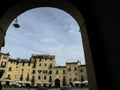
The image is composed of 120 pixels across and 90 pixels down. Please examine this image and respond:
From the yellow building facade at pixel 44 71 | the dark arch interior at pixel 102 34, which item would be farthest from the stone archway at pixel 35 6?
the yellow building facade at pixel 44 71

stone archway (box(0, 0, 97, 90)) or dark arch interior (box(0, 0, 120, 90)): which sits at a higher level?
stone archway (box(0, 0, 97, 90))

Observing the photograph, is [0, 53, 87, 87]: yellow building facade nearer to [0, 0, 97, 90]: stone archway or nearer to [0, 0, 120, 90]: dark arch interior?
[0, 0, 97, 90]: stone archway

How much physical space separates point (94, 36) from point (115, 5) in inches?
47.1

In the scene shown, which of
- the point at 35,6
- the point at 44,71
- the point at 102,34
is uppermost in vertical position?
the point at 44,71

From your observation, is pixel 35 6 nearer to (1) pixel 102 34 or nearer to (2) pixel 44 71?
(1) pixel 102 34

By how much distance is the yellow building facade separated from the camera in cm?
5959

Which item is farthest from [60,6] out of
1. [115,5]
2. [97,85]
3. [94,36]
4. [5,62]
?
[5,62]

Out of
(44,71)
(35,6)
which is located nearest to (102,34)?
(35,6)

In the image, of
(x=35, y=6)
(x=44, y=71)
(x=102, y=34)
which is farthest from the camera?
(x=44, y=71)

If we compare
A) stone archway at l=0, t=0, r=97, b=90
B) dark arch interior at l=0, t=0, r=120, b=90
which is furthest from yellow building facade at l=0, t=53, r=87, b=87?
dark arch interior at l=0, t=0, r=120, b=90

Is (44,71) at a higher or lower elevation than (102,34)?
higher

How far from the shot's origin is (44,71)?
62.9m

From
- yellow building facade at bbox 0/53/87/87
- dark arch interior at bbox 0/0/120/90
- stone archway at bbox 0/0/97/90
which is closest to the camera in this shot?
dark arch interior at bbox 0/0/120/90

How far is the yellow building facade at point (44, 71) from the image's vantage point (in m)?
59.6
